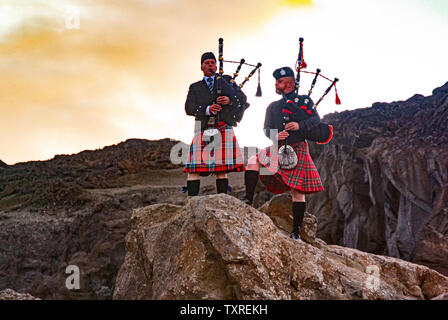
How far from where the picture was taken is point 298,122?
596 cm

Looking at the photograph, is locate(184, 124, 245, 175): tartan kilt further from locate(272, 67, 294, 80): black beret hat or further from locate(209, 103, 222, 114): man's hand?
locate(272, 67, 294, 80): black beret hat

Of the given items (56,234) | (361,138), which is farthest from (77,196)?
(361,138)

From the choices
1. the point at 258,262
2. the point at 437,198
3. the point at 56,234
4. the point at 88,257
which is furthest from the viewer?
the point at 56,234

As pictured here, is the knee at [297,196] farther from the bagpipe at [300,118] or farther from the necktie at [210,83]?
the necktie at [210,83]

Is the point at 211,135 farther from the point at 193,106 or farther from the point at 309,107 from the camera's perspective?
the point at 309,107

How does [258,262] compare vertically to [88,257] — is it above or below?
above

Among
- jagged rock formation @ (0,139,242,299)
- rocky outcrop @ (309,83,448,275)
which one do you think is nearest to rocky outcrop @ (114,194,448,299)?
rocky outcrop @ (309,83,448,275)

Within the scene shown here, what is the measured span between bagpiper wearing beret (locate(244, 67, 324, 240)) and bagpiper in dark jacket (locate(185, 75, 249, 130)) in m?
0.50

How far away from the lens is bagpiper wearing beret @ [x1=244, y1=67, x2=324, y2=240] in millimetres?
5812

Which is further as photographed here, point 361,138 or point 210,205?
point 361,138

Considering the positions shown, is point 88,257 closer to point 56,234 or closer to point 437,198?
point 56,234

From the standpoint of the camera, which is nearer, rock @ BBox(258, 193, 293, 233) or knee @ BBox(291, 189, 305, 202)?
knee @ BBox(291, 189, 305, 202)

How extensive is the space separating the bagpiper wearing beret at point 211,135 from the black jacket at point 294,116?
498mm

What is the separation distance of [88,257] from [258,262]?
1471 centimetres
